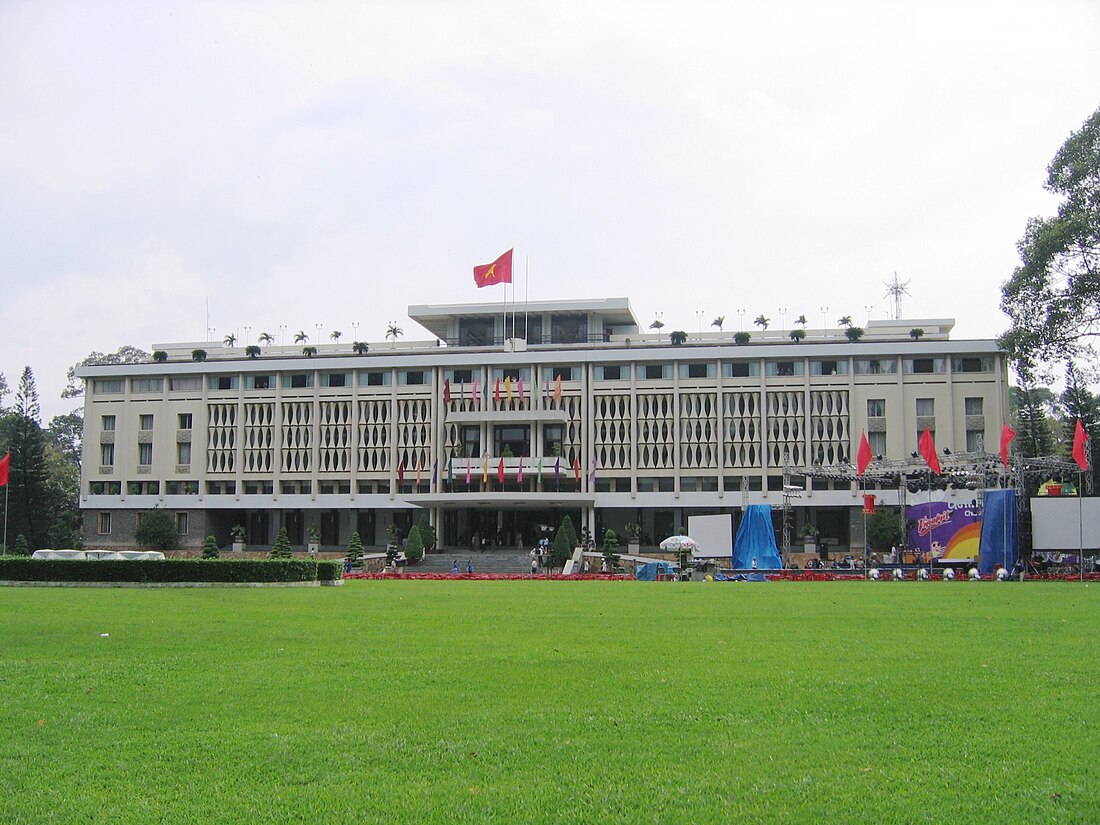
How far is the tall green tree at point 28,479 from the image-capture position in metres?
64.5

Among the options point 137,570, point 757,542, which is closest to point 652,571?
point 757,542

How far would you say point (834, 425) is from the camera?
60.8m

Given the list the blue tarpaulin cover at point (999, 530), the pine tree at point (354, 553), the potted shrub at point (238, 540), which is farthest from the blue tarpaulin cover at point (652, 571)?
the potted shrub at point (238, 540)

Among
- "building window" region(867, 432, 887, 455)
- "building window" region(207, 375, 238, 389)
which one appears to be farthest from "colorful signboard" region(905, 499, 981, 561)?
"building window" region(207, 375, 238, 389)

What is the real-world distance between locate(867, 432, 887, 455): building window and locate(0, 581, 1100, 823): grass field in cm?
4577

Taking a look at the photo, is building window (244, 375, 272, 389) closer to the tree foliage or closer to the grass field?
the tree foliage

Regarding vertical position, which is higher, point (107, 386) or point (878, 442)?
point (107, 386)

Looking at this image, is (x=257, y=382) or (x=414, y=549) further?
(x=257, y=382)

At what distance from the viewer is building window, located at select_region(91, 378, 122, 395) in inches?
2675

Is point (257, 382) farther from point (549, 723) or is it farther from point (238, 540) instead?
point (549, 723)

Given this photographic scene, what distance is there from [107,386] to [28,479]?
7.44 meters

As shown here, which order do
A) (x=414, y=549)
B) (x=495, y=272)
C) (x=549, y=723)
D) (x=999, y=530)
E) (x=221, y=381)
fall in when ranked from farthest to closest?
(x=221, y=381), (x=495, y=272), (x=414, y=549), (x=999, y=530), (x=549, y=723)

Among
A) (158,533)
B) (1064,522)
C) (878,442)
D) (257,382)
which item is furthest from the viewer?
(257,382)

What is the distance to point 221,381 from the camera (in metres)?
67.0
